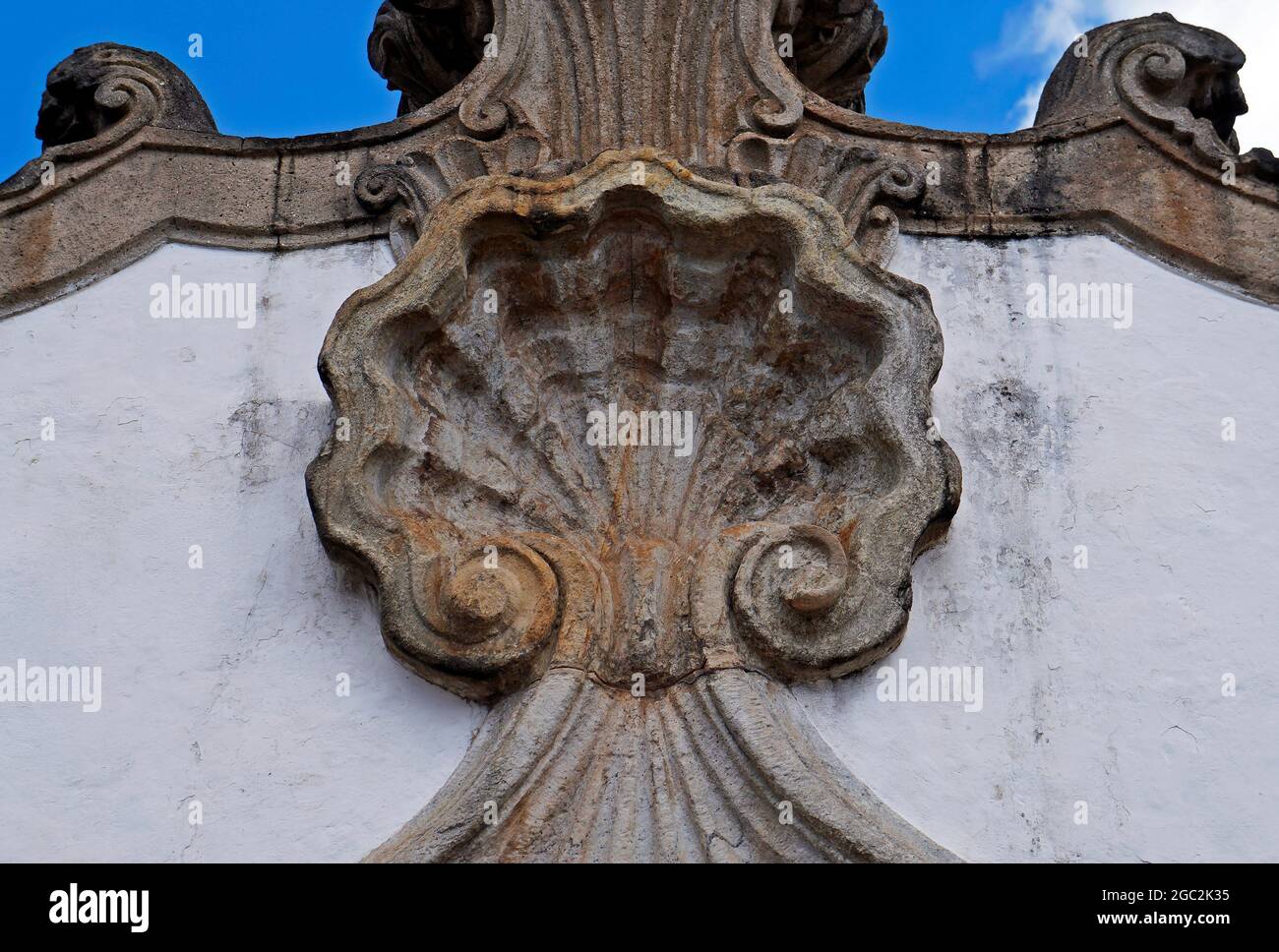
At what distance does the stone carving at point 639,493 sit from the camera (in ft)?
13.1

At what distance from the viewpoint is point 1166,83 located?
5109mm

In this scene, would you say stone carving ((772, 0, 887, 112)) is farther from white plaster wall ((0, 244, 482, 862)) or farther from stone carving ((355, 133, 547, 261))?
white plaster wall ((0, 244, 482, 862))

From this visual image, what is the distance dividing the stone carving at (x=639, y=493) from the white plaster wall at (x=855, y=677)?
179 mm

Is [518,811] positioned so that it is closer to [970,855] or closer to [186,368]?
[970,855]

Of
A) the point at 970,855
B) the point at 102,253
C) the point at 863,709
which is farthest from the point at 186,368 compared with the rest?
the point at 970,855

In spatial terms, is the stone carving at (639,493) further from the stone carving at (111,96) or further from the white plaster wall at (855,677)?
the stone carving at (111,96)

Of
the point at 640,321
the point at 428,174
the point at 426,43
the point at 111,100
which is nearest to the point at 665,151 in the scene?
the point at 640,321

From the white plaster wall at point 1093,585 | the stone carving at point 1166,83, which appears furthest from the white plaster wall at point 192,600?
the stone carving at point 1166,83

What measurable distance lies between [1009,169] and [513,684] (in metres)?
1.89

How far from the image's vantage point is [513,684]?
413 centimetres

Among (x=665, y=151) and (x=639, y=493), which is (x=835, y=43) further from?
(x=639, y=493)

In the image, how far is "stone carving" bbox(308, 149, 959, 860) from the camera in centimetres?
398

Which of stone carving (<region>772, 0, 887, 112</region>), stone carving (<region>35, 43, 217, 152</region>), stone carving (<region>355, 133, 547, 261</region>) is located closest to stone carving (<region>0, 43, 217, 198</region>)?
stone carving (<region>35, 43, 217, 152</region>)
